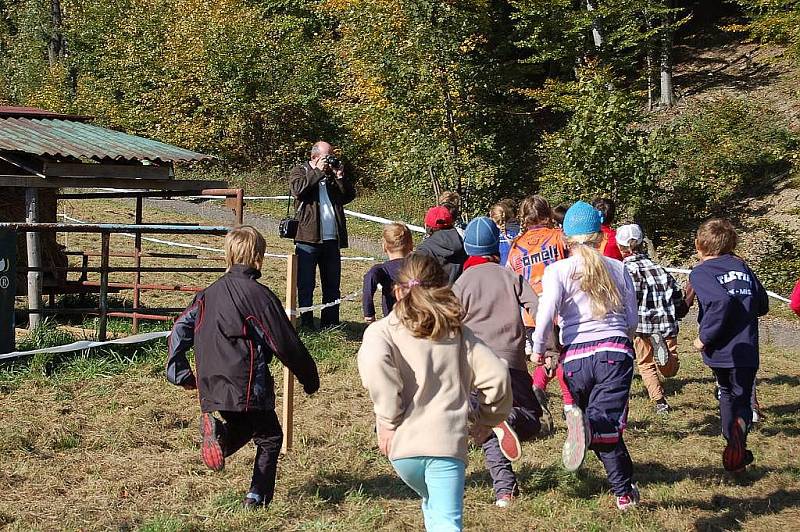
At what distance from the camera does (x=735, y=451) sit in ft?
19.4

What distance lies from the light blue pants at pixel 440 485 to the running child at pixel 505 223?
4593 mm

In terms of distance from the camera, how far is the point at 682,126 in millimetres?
22828

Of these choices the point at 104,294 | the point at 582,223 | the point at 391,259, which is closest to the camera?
the point at 582,223

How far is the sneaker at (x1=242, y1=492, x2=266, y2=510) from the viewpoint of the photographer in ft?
17.4

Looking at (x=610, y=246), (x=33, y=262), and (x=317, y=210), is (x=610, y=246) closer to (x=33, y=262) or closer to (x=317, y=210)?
(x=317, y=210)

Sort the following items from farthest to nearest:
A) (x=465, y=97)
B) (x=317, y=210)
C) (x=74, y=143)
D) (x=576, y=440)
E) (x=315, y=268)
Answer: (x=465, y=97) → (x=74, y=143) → (x=315, y=268) → (x=317, y=210) → (x=576, y=440)

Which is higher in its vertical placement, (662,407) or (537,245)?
(537,245)

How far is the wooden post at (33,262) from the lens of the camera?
9.22 m

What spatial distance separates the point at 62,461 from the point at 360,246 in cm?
1488

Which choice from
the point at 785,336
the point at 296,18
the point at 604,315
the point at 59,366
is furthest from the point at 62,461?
the point at 296,18

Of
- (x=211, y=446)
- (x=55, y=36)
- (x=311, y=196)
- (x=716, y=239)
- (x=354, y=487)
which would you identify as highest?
(x=55, y=36)

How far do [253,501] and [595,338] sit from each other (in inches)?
84.0

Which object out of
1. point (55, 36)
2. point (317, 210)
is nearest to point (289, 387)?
point (317, 210)

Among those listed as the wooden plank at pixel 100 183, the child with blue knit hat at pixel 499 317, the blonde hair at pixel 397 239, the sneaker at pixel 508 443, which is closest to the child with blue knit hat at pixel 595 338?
the child with blue knit hat at pixel 499 317
